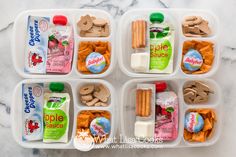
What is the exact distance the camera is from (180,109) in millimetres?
957

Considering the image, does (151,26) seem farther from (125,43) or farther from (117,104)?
(117,104)

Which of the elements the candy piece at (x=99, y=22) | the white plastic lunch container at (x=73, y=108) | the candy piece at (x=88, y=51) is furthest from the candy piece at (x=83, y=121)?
the candy piece at (x=99, y=22)

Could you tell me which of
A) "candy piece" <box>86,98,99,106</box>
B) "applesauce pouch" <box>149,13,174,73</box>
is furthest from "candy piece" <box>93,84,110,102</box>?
"applesauce pouch" <box>149,13,174,73</box>

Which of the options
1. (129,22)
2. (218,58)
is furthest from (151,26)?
(218,58)

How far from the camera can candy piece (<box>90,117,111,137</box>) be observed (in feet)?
3.07

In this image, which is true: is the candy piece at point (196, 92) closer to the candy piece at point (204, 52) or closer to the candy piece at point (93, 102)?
the candy piece at point (204, 52)

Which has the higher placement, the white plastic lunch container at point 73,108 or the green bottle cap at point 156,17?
the green bottle cap at point 156,17

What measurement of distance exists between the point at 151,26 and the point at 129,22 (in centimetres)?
6

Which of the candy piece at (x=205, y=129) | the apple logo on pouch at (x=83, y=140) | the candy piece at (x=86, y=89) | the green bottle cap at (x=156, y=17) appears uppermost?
the green bottle cap at (x=156, y=17)

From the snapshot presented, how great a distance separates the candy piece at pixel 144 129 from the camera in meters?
0.92

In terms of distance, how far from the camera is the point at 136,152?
39.6 inches

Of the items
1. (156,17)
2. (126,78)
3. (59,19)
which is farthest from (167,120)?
(59,19)

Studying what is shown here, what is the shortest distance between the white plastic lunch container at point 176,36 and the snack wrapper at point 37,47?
0.19 metres

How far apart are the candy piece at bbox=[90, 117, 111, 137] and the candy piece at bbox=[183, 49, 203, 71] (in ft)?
0.79
